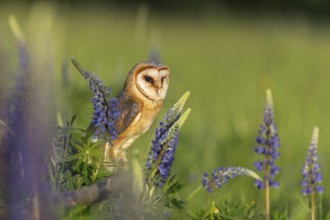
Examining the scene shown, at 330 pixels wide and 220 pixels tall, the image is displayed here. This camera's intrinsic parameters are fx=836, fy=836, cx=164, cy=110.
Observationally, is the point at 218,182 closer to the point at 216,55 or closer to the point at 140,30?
the point at 140,30

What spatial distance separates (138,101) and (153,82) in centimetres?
10

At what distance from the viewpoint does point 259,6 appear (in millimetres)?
29938

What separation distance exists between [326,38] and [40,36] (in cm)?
1712

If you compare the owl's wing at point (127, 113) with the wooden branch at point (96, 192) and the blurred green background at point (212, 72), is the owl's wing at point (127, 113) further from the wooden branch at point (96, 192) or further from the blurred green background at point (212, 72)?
the wooden branch at point (96, 192)

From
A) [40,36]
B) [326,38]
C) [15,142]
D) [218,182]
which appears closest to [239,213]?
[218,182]

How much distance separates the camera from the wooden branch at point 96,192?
2.23 m

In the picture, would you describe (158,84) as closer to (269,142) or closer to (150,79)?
(150,79)

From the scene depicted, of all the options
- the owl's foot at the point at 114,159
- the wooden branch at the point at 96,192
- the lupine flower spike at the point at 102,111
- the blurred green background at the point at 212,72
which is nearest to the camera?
the wooden branch at the point at 96,192

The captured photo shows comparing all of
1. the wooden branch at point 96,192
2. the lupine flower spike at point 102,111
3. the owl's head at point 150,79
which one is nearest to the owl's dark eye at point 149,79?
the owl's head at point 150,79

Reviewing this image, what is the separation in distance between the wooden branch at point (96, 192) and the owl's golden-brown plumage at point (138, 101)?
11.7 inches

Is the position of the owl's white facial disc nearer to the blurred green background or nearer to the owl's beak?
the owl's beak

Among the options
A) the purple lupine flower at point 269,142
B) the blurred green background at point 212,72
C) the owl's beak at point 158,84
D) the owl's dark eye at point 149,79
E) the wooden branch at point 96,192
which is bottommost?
the blurred green background at point 212,72

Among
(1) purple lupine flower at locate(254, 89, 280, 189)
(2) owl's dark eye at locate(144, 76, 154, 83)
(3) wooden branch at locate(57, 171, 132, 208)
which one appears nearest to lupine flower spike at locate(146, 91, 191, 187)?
(3) wooden branch at locate(57, 171, 132, 208)

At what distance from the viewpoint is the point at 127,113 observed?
2662 millimetres
